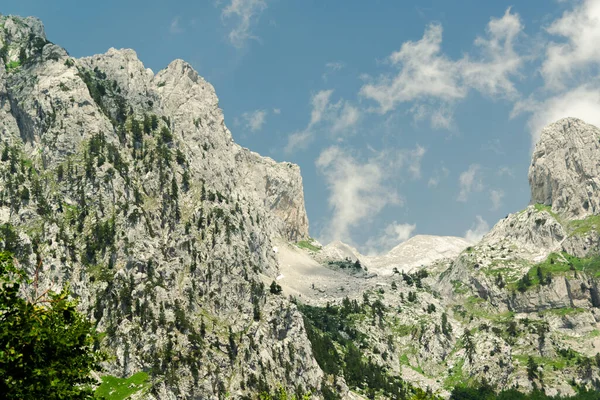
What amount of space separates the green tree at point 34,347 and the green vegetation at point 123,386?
139 meters

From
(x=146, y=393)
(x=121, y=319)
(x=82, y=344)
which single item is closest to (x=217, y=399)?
(x=146, y=393)

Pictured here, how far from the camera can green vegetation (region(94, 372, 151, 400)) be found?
170 metres

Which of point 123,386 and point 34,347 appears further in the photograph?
point 123,386

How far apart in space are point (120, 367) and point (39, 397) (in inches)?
6198

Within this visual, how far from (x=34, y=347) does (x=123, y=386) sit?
14853 cm

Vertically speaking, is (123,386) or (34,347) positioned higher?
(123,386)

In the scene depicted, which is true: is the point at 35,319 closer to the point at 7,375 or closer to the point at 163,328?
the point at 7,375

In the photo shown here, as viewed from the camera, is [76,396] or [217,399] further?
[217,399]

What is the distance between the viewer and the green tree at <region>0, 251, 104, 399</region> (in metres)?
36.3

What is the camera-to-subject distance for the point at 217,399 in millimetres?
189875

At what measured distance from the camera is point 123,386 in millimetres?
175500

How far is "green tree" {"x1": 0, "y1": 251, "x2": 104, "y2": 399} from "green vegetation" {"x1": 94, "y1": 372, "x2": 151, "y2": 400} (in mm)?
138584

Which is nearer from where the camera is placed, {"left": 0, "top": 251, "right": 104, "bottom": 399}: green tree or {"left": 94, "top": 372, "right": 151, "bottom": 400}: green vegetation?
{"left": 0, "top": 251, "right": 104, "bottom": 399}: green tree

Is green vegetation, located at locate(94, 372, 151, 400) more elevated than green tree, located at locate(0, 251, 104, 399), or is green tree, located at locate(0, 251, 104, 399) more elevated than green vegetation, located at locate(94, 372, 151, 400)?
green vegetation, located at locate(94, 372, 151, 400)
